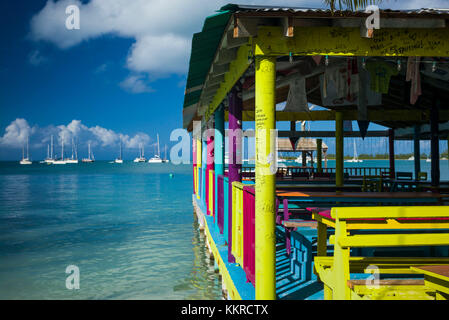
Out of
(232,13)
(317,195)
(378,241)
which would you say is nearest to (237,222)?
(317,195)

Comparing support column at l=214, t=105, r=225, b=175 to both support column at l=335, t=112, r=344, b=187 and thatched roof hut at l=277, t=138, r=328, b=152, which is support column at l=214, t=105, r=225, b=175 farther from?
thatched roof hut at l=277, t=138, r=328, b=152

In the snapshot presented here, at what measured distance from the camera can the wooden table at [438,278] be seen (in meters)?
3.08

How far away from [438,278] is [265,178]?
1767mm

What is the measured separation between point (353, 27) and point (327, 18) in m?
0.37

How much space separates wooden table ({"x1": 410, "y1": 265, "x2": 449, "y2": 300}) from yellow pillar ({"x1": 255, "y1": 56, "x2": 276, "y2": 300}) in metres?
1.40

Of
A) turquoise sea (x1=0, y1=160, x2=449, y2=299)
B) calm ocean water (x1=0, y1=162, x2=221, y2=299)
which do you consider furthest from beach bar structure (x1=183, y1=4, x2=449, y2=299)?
turquoise sea (x1=0, y1=160, x2=449, y2=299)

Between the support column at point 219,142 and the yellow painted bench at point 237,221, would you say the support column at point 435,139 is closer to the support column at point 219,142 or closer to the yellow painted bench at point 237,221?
the support column at point 219,142

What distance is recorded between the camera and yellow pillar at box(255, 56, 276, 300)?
4.08 m

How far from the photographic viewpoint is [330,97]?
9.09m

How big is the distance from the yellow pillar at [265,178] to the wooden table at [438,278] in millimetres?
1402

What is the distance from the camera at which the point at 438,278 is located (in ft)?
10.4

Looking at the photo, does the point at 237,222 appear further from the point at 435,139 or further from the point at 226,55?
the point at 435,139
